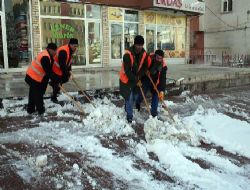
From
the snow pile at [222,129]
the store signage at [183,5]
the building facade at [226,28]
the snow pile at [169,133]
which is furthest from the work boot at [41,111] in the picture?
the building facade at [226,28]

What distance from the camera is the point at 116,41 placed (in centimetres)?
1636

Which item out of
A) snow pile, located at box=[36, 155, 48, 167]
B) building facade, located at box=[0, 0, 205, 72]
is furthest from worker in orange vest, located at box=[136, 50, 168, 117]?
building facade, located at box=[0, 0, 205, 72]

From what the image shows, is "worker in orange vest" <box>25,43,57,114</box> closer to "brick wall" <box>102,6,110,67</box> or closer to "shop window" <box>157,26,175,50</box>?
"brick wall" <box>102,6,110,67</box>

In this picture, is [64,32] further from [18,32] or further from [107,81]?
[107,81]

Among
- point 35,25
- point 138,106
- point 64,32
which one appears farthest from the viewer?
point 64,32

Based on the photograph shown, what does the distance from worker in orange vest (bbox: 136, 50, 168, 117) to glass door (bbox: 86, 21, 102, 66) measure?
323 inches

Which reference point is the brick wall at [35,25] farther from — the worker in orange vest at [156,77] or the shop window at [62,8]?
the worker in orange vest at [156,77]

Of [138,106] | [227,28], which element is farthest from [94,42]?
[227,28]

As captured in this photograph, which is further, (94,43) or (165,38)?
(165,38)

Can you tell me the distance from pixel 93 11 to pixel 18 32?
12.4 ft

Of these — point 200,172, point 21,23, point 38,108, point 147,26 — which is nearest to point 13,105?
point 38,108

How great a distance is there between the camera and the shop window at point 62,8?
13.5 meters

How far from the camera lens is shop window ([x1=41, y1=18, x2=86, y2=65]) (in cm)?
1366

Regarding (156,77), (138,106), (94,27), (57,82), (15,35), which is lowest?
(138,106)
